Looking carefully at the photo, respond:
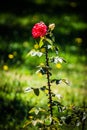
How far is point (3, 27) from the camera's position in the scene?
8.77m

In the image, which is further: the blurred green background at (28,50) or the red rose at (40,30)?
the blurred green background at (28,50)

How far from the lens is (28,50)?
7516 mm

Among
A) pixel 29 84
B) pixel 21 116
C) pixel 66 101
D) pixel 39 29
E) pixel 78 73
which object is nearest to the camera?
pixel 39 29

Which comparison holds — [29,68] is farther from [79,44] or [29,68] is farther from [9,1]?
[9,1]

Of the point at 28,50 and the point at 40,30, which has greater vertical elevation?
the point at 28,50

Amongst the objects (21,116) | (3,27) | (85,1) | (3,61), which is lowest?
(21,116)

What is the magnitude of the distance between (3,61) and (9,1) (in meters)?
3.78

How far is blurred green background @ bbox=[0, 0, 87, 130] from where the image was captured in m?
5.61

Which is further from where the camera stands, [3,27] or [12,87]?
[3,27]

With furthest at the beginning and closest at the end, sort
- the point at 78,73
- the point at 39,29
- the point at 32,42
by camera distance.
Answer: the point at 32,42, the point at 78,73, the point at 39,29

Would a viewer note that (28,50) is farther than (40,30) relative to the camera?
Yes

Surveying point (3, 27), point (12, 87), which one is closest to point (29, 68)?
point (12, 87)

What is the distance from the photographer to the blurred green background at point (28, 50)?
561 centimetres

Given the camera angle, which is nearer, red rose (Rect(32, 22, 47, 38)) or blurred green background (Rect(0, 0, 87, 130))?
red rose (Rect(32, 22, 47, 38))
